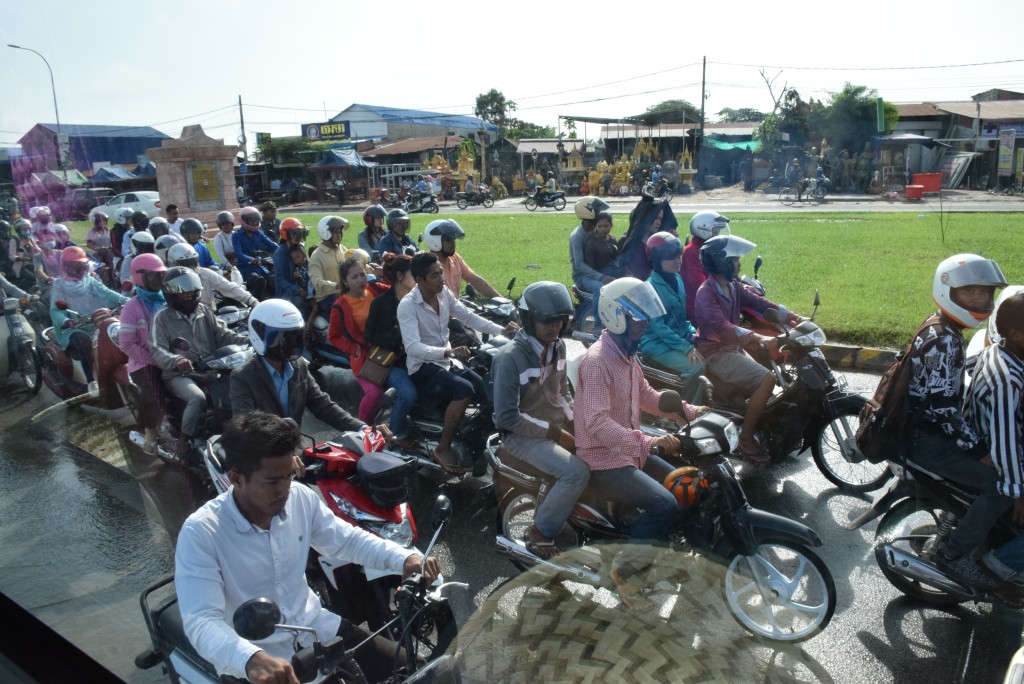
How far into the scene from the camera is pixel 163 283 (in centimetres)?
470

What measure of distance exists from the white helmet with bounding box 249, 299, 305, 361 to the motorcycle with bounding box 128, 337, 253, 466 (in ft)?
2.23

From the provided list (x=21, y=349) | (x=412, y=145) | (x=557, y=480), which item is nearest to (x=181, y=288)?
(x=557, y=480)

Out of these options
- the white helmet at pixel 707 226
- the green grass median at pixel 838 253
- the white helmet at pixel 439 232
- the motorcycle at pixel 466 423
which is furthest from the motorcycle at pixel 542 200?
the motorcycle at pixel 466 423

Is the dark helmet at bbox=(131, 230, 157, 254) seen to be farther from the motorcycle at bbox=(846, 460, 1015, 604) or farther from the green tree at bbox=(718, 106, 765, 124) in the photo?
the motorcycle at bbox=(846, 460, 1015, 604)

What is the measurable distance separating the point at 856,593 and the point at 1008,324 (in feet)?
4.67

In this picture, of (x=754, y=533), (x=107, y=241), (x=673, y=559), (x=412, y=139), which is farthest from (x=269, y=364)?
(x=107, y=241)

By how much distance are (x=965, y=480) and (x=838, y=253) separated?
21.0 feet

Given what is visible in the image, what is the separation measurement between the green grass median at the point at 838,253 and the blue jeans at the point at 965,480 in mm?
3024

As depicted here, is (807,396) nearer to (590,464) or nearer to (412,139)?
(590,464)

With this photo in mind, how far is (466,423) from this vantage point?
4.84 metres

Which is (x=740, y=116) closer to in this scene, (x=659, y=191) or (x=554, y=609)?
(x=659, y=191)

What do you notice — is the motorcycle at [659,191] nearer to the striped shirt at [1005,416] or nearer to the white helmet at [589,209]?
the white helmet at [589,209]

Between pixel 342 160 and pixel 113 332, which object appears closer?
pixel 113 332

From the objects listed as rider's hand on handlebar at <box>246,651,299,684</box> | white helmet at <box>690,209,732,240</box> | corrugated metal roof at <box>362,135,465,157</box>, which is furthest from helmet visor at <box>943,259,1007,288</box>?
corrugated metal roof at <box>362,135,465,157</box>
